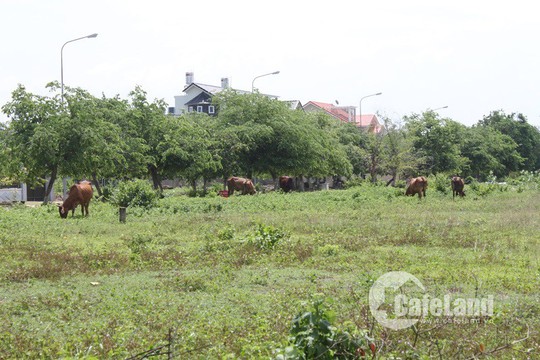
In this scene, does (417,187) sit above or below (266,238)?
above

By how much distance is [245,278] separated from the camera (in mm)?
11672

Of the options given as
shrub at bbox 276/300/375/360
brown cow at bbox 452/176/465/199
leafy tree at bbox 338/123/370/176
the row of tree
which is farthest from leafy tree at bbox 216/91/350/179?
shrub at bbox 276/300/375/360

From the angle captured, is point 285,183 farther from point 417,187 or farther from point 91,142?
point 91,142

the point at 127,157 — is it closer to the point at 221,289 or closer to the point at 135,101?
the point at 135,101

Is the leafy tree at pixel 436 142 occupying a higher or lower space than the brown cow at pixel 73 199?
higher

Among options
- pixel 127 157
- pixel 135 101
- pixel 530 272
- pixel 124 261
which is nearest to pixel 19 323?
pixel 124 261

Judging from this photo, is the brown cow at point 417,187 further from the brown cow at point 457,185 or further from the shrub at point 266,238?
the shrub at point 266,238

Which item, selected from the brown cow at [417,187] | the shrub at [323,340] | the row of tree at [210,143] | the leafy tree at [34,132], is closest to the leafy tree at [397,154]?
the row of tree at [210,143]

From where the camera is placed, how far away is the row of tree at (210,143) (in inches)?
1211

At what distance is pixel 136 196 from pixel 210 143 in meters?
14.3

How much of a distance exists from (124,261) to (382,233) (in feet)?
23.2

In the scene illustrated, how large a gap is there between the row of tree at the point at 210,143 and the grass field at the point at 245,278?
8.66 meters

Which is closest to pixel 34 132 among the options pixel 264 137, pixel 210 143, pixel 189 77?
pixel 210 143

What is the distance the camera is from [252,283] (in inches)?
445
